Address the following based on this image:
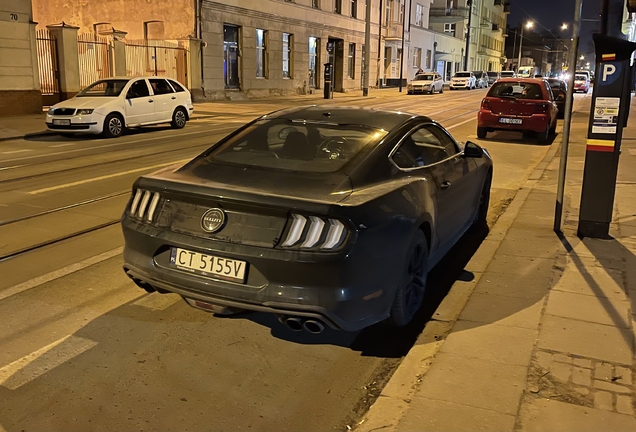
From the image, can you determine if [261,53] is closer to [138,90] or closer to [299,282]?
[138,90]

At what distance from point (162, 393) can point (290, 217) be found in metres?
1.24

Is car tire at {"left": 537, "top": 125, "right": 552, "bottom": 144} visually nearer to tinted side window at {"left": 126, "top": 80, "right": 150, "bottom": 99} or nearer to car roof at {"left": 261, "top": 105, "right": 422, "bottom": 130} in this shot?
tinted side window at {"left": 126, "top": 80, "right": 150, "bottom": 99}

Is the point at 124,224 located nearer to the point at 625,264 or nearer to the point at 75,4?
the point at 625,264

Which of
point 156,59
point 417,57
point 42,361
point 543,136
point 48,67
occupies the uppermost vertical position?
point 417,57

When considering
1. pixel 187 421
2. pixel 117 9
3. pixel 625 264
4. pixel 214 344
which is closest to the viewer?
pixel 187 421

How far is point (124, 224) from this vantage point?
4.10 meters

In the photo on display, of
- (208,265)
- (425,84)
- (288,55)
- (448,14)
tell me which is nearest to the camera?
(208,265)

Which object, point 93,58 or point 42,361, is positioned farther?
point 93,58

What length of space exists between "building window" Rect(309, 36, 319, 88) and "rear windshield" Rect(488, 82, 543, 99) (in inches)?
1014

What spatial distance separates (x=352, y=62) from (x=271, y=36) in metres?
11.9

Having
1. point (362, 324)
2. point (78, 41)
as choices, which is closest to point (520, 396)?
point (362, 324)

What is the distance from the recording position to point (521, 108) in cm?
1516

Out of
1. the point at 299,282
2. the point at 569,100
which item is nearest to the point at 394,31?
the point at 569,100

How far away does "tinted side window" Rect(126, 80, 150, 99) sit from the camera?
53.6ft
